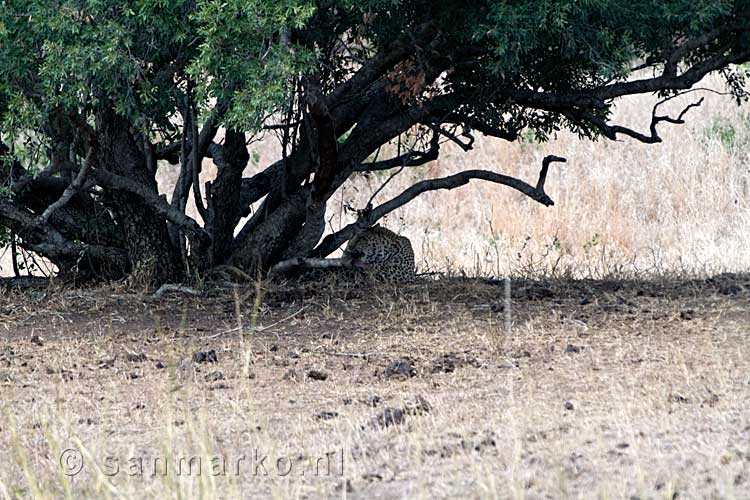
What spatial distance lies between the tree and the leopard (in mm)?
274

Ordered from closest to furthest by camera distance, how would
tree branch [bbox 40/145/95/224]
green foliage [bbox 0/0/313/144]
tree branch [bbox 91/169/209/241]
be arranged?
1. green foliage [bbox 0/0/313/144]
2. tree branch [bbox 40/145/95/224]
3. tree branch [bbox 91/169/209/241]

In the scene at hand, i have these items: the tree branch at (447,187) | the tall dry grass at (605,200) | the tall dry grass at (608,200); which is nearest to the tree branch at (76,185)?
the tree branch at (447,187)

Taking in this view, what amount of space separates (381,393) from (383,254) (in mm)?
3804

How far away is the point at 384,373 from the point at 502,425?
1.29 m

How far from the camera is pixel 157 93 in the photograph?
23.0 ft

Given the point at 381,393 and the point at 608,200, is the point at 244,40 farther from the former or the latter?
the point at 608,200

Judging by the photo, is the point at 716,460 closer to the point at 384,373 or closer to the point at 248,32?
the point at 384,373

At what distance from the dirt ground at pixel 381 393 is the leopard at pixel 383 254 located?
20.6 inches

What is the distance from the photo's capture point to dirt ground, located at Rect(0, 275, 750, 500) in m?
4.29

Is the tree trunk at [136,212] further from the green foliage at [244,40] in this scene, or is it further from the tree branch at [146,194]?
the green foliage at [244,40]

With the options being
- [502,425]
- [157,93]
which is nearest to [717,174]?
[157,93]

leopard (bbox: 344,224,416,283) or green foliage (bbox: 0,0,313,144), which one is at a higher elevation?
green foliage (bbox: 0,0,313,144)

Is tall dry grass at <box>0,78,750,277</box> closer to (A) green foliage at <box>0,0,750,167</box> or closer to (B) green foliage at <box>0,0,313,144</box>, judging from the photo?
(A) green foliage at <box>0,0,750,167</box>

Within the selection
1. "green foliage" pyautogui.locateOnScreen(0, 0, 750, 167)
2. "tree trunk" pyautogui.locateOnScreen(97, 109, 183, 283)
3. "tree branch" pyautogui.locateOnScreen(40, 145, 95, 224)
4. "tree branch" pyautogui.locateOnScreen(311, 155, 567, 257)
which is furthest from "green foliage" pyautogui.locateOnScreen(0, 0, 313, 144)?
"tree branch" pyautogui.locateOnScreen(311, 155, 567, 257)
